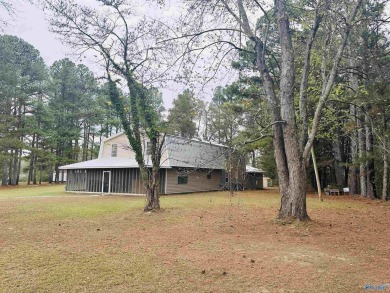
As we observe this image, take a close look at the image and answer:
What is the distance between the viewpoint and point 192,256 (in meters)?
5.37

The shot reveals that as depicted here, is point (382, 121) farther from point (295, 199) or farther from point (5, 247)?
point (5, 247)

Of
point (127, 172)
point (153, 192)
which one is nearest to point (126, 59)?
point (153, 192)

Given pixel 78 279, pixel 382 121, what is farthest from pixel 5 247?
pixel 382 121

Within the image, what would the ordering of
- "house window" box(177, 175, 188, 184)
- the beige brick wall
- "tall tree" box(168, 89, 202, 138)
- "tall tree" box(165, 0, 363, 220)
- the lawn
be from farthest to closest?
"tall tree" box(168, 89, 202, 138), "house window" box(177, 175, 188, 184), the beige brick wall, "tall tree" box(165, 0, 363, 220), the lawn

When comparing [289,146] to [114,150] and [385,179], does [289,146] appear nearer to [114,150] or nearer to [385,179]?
[385,179]

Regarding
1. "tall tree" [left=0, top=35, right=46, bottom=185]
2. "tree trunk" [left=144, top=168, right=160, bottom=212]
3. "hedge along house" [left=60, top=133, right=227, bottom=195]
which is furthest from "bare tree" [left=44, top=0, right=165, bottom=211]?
"tall tree" [left=0, top=35, right=46, bottom=185]

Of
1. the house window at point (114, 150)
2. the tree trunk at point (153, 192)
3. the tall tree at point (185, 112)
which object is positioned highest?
the tall tree at point (185, 112)

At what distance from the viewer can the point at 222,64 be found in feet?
31.0

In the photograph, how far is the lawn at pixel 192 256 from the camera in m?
3.96

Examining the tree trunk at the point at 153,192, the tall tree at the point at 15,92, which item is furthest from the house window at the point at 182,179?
the tall tree at the point at 15,92

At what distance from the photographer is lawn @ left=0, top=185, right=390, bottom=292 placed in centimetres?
396

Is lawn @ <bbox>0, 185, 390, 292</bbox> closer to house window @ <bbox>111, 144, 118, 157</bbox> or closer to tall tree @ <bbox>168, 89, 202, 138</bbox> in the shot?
house window @ <bbox>111, 144, 118, 157</bbox>

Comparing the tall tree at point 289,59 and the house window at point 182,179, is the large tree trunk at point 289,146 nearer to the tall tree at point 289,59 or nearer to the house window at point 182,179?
the tall tree at point 289,59

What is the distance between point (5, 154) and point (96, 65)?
21322mm
